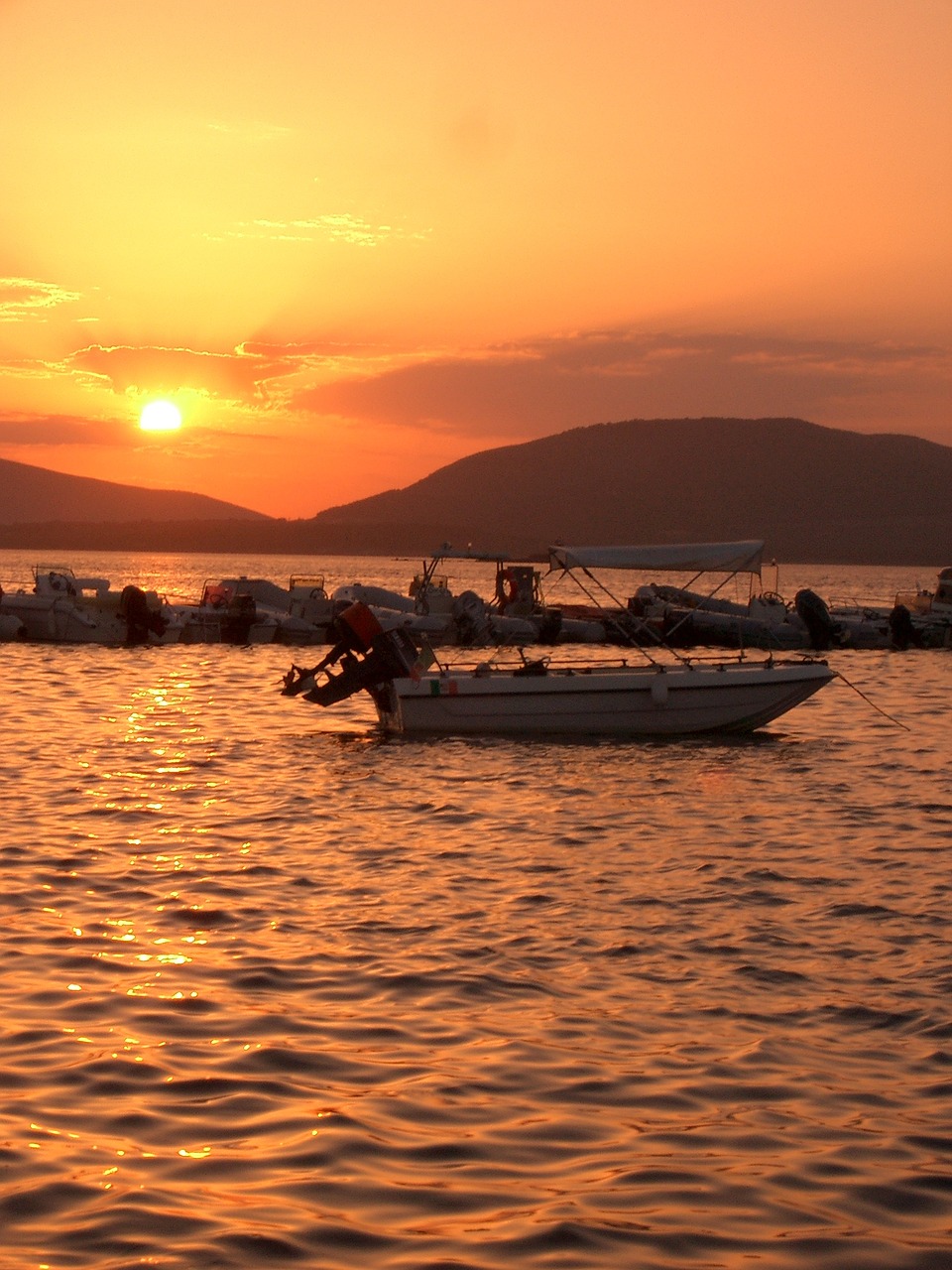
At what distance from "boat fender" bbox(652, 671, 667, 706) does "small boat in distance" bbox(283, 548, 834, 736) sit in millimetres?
17

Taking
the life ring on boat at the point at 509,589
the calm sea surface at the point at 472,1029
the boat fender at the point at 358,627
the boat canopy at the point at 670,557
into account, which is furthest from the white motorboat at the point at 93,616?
the calm sea surface at the point at 472,1029

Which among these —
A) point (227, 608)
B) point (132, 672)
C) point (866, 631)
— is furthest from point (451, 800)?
point (866, 631)

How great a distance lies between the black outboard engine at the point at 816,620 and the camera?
5797 centimetres

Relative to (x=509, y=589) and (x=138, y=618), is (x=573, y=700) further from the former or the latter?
(x=509, y=589)

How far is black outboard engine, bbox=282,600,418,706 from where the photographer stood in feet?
87.5

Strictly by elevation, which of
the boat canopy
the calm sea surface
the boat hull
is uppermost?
the boat canopy

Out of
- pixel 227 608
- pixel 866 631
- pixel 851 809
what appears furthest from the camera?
pixel 866 631

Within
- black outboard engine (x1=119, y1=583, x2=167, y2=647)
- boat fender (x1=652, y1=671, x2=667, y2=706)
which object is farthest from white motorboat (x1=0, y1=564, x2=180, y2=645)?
boat fender (x1=652, y1=671, x2=667, y2=706)

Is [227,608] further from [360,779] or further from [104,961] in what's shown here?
[104,961]

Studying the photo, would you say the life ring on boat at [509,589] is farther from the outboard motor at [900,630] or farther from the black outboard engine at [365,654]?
the black outboard engine at [365,654]

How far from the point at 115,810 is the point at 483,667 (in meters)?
9.66

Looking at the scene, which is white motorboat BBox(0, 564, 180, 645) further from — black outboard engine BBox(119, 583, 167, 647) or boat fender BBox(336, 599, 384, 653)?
boat fender BBox(336, 599, 384, 653)

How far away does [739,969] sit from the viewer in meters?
11.6

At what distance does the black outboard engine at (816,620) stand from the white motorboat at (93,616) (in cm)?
2317
